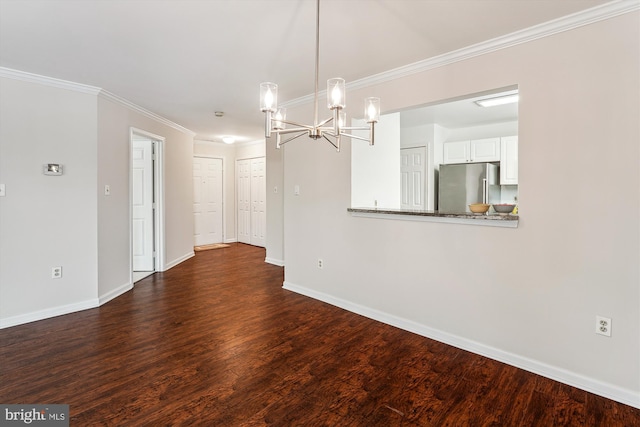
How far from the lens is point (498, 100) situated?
3.94 metres

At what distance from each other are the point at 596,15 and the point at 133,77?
3863 millimetres

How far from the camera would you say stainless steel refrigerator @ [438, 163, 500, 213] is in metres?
5.13

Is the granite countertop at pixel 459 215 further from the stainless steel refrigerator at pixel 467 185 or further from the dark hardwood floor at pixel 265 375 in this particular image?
the stainless steel refrigerator at pixel 467 185

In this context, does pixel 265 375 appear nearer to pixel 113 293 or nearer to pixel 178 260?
pixel 113 293

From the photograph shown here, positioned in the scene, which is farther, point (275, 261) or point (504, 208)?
point (275, 261)

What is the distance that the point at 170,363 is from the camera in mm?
2455

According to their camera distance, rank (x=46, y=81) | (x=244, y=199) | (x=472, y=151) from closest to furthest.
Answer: (x=46, y=81) → (x=472, y=151) → (x=244, y=199)

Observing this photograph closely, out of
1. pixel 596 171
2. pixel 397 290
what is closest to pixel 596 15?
pixel 596 171

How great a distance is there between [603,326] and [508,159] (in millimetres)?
3522

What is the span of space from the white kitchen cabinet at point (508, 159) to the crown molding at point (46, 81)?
18.3ft

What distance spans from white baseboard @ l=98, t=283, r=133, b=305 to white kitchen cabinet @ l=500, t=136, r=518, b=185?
227 inches

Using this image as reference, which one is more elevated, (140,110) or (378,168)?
(140,110)

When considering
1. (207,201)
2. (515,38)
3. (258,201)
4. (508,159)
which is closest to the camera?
(515,38)

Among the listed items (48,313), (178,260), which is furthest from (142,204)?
(48,313)
